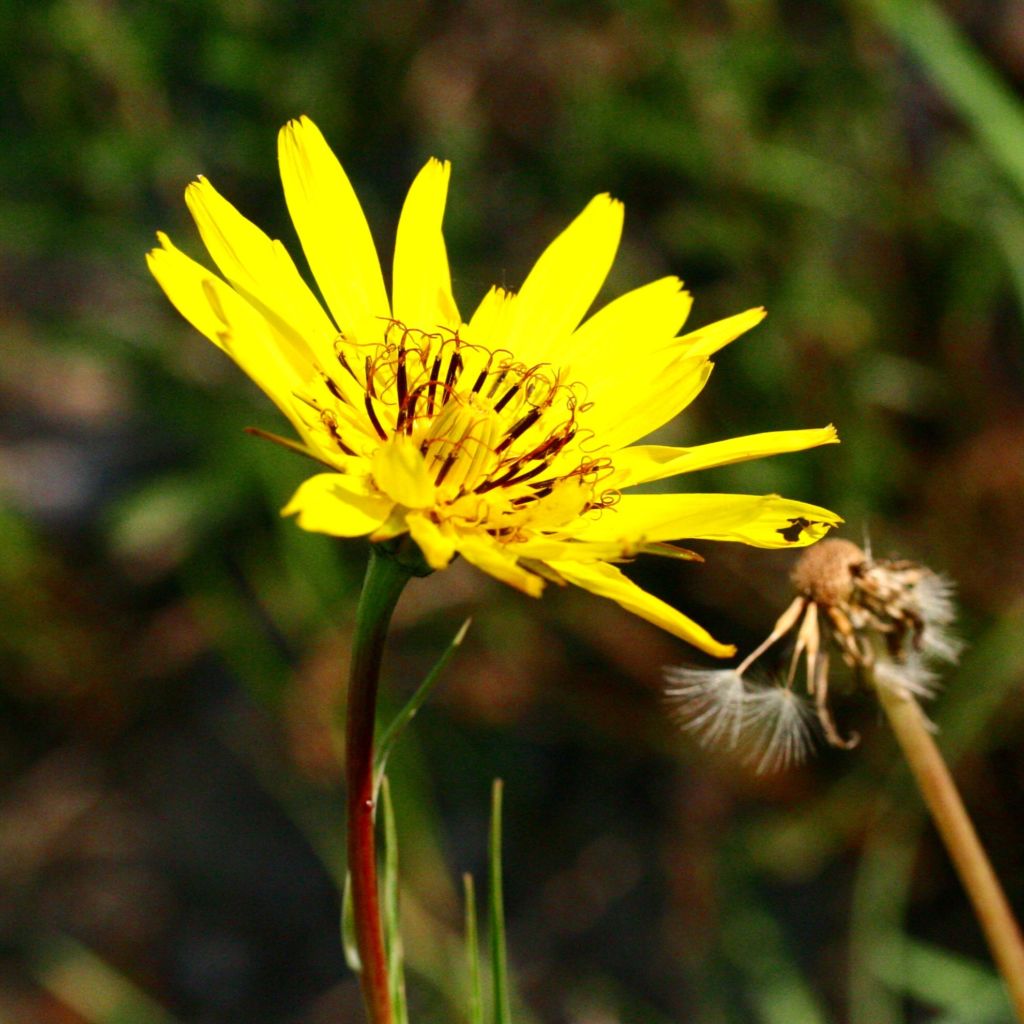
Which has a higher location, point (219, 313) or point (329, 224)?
point (329, 224)

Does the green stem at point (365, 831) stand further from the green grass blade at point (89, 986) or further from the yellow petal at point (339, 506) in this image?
the green grass blade at point (89, 986)

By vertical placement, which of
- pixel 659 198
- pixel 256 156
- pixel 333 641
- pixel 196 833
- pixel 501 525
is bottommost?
pixel 196 833

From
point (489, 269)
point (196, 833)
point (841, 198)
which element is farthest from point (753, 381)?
point (196, 833)

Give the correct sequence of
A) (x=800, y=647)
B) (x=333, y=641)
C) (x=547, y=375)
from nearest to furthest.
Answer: (x=800, y=647)
(x=547, y=375)
(x=333, y=641)

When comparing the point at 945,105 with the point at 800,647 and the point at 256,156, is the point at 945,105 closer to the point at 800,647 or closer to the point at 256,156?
the point at 256,156

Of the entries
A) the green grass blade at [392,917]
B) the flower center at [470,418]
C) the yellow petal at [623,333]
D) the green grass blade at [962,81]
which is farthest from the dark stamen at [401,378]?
the green grass blade at [962,81]

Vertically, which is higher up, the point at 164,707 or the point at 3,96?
the point at 3,96

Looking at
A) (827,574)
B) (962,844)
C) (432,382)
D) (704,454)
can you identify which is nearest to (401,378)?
(432,382)

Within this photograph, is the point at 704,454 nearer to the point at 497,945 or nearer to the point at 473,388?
the point at 473,388
